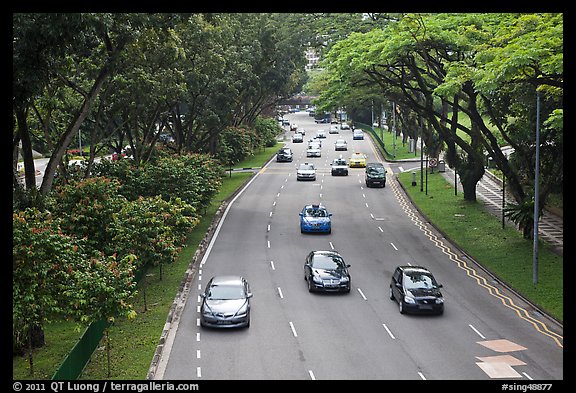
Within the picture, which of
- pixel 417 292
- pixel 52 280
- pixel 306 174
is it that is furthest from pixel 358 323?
pixel 306 174

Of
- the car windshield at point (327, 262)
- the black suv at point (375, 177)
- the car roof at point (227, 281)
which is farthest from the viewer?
the black suv at point (375, 177)

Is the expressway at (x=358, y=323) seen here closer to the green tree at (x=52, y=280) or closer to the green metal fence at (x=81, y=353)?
the green metal fence at (x=81, y=353)

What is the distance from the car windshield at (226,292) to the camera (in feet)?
96.9

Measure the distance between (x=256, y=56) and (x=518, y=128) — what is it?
25149 millimetres

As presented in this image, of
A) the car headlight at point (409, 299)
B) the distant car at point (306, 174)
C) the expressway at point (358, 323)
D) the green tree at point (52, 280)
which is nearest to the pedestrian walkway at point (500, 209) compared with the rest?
the expressway at point (358, 323)

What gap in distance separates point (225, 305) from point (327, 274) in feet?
20.5

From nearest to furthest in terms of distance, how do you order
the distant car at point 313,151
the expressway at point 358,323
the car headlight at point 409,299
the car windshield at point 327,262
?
the expressway at point 358,323 → the car headlight at point 409,299 → the car windshield at point 327,262 → the distant car at point 313,151

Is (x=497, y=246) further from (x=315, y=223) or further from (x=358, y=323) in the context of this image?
Result: (x=358, y=323)

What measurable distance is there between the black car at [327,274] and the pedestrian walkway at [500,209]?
1195 cm

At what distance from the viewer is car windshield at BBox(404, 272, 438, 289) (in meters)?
31.2

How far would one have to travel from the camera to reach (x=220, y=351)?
26.4m

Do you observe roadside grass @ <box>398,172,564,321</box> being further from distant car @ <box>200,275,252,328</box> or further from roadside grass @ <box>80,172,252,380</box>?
roadside grass @ <box>80,172,252,380</box>

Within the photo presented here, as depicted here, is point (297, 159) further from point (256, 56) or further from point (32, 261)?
point (32, 261)

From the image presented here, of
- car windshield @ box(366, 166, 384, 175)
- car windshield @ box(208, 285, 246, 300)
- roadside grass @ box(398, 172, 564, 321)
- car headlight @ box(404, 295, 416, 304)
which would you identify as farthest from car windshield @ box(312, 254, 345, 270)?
car windshield @ box(366, 166, 384, 175)
